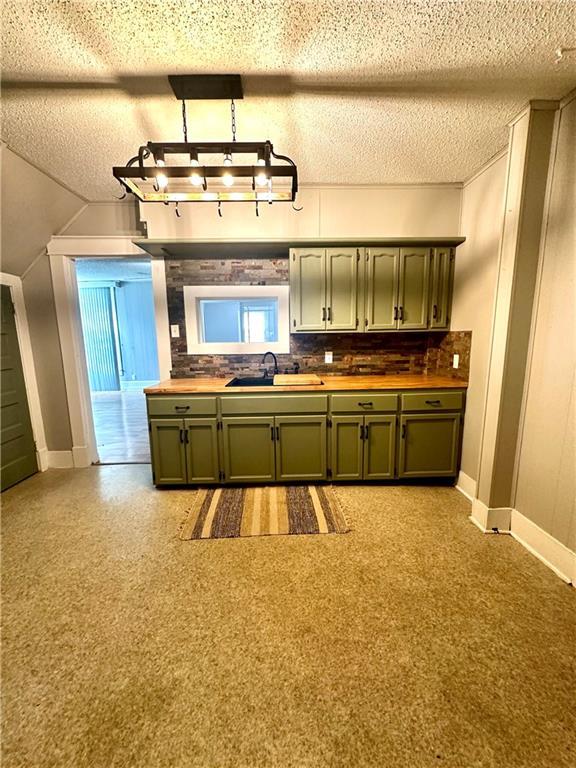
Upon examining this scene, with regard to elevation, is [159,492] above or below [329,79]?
below

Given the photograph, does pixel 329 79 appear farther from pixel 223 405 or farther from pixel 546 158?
pixel 223 405

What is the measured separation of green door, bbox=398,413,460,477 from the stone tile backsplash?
0.63 meters

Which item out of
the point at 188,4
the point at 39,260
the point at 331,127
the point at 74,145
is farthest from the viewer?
the point at 39,260

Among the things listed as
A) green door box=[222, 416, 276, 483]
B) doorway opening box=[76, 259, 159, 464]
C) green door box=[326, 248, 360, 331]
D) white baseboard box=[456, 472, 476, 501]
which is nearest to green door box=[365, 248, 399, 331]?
green door box=[326, 248, 360, 331]

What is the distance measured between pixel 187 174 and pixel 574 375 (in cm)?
242

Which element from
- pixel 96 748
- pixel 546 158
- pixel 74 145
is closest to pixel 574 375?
pixel 546 158

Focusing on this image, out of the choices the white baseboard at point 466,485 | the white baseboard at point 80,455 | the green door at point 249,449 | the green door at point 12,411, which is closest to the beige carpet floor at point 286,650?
the white baseboard at point 466,485

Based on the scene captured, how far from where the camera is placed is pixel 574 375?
172cm

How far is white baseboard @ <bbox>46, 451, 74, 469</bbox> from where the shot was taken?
3295mm

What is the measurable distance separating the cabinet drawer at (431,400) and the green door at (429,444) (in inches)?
3.0

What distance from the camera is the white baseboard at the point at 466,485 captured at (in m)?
2.55

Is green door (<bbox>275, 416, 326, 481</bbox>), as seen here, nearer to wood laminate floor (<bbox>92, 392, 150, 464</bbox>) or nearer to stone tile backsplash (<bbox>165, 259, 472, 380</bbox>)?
stone tile backsplash (<bbox>165, 259, 472, 380</bbox>)

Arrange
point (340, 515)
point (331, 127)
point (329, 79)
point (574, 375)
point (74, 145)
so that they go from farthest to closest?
1. point (340, 515)
2. point (74, 145)
3. point (331, 127)
4. point (574, 375)
5. point (329, 79)

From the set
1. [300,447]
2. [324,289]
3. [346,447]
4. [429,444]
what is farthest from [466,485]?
[324,289]
